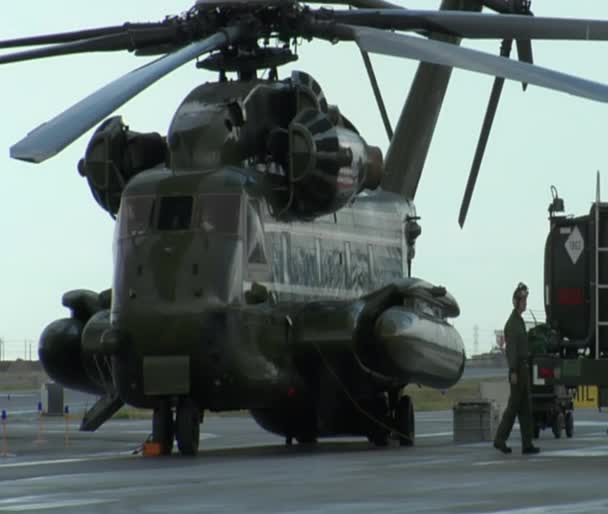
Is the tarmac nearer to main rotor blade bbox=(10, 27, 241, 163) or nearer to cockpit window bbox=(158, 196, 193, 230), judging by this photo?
cockpit window bbox=(158, 196, 193, 230)

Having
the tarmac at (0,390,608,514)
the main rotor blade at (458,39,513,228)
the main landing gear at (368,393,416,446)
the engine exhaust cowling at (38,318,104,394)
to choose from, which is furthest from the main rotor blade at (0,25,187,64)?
the main rotor blade at (458,39,513,228)

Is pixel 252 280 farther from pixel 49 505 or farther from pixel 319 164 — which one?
pixel 49 505

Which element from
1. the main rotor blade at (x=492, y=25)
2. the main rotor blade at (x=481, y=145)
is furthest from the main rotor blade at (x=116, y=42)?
the main rotor blade at (x=481, y=145)

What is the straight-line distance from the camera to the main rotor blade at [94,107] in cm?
1734

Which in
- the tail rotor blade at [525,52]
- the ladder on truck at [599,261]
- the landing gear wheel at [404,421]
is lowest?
the landing gear wheel at [404,421]

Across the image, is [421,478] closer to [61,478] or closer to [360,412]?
[61,478]

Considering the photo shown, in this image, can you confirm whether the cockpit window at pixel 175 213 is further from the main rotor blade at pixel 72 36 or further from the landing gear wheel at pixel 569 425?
the landing gear wheel at pixel 569 425

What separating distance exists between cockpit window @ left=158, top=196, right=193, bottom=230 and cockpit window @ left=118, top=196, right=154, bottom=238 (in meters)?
0.17

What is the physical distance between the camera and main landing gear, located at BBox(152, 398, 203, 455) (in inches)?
926

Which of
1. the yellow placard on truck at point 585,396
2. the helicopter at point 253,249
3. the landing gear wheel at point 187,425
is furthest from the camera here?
the yellow placard on truck at point 585,396

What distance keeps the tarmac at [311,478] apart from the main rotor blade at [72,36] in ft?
18.2

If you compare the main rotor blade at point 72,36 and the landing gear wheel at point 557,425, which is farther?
the landing gear wheel at point 557,425

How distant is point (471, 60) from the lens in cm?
2112

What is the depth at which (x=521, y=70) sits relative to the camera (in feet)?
66.5
